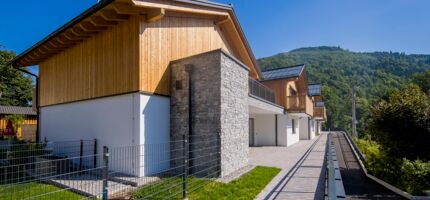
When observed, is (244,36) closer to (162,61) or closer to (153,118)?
(162,61)

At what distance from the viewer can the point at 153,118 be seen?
28.5ft

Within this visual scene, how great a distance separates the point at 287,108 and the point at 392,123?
39.2ft

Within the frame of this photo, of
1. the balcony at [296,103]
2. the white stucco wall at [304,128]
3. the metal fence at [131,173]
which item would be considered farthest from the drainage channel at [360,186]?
the white stucco wall at [304,128]

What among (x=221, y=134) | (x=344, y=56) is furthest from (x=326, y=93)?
(x=221, y=134)

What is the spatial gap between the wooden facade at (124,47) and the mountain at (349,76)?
5134 cm

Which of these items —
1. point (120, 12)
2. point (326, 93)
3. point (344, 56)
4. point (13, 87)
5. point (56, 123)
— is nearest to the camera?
point (120, 12)

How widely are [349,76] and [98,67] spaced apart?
85428 mm

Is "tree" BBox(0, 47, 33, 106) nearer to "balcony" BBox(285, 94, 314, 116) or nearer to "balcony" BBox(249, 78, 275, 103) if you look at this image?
"balcony" BBox(249, 78, 275, 103)

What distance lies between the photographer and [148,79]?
855 cm

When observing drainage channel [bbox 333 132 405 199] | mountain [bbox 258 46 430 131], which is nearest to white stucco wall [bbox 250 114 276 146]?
drainage channel [bbox 333 132 405 199]

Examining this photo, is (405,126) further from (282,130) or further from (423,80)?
(423,80)

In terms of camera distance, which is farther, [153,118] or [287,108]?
[287,108]

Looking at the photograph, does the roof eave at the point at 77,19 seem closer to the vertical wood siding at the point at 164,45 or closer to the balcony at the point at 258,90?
the vertical wood siding at the point at 164,45

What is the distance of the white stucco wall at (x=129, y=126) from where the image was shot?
820 centimetres
